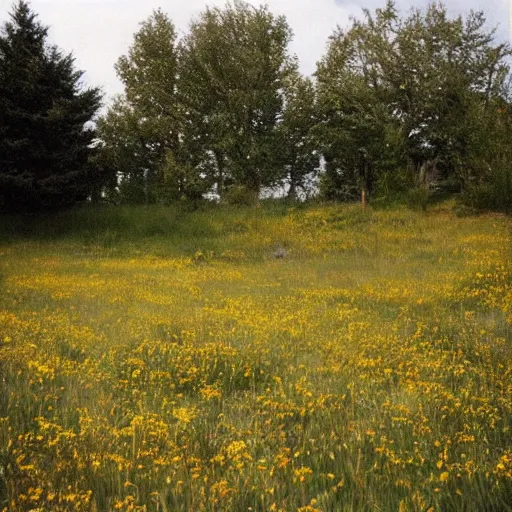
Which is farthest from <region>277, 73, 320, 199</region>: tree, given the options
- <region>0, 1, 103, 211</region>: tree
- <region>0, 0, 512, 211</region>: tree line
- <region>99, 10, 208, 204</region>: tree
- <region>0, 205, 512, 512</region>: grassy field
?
<region>0, 205, 512, 512</region>: grassy field

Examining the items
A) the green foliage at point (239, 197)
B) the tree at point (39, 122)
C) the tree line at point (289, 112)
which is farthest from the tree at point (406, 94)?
the tree at point (39, 122)

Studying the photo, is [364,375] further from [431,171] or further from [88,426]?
[431,171]

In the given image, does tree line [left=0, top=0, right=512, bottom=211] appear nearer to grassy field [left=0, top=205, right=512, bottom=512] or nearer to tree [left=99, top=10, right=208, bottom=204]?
tree [left=99, top=10, right=208, bottom=204]

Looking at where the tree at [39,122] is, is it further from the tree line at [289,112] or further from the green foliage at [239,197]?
the green foliage at [239,197]

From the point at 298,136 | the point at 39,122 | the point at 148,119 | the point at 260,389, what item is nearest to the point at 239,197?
the point at 298,136

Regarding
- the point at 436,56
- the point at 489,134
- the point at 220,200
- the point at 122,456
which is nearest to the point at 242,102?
the point at 220,200

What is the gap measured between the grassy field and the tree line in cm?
1543

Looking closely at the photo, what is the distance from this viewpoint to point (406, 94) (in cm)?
3203

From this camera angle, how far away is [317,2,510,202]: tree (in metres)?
30.4

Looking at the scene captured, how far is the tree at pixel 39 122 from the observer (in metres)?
24.4

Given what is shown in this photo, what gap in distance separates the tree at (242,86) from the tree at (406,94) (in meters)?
3.25

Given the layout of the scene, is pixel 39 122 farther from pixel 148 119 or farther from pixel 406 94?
pixel 406 94

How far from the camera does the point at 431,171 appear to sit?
32.7m

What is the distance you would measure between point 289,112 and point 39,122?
1448 cm
